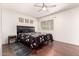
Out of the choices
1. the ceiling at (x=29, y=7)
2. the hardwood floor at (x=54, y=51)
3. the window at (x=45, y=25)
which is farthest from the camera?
the window at (x=45, y=25)

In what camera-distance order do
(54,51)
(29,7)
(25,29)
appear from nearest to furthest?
(29,7) → (54,51) → (25,29)

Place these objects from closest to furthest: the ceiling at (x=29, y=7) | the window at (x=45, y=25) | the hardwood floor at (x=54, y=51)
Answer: the ceiling at (x=29, y=7) < the hardwood floor at (x=54, y=51) < the window at (x=45, y=25)

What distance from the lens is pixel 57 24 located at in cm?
318

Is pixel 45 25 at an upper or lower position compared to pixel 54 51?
upper

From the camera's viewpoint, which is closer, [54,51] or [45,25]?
[54,51]

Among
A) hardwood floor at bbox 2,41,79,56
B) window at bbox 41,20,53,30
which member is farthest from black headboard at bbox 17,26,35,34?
hardwood floor at bbox 2,41,79,56

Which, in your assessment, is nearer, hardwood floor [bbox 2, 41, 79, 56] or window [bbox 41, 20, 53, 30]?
hardwood floor [bbox 2, 41, 79, 56]

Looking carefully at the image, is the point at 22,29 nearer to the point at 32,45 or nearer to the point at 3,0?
the point at 32,45

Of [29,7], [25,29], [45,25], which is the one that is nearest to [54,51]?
[45,25]

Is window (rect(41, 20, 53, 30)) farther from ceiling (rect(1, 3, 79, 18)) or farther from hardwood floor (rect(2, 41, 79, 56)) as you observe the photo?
hardwood floor (rect(2, 41, 79, 56))

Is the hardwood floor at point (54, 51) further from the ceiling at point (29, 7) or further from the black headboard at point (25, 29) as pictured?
the ceiling at point (29, 7)

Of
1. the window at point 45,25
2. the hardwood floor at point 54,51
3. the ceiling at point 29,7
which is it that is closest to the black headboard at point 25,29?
the window at point 45,25

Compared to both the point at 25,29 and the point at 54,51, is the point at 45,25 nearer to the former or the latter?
the point at 25,29

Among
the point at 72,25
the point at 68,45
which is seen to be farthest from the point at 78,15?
the point at 68,45
